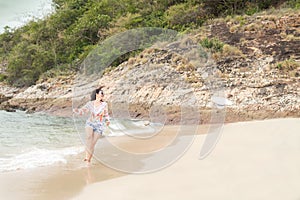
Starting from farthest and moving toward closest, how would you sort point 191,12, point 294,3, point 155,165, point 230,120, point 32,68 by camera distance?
point 32,68 → point 191,12 → point 294,3 → point 230,120 → point 155,165

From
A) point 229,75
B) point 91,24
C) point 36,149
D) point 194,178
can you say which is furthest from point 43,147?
point 91,24

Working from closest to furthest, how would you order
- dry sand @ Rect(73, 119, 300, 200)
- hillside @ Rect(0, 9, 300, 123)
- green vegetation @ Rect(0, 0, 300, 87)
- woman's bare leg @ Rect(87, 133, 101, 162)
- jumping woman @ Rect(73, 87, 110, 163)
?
dry sand @ Rect(73, 119, 300, 200)
woman's bare leg @ Rect(87, 133, 101, 162)
jumping woman @ Rect(73, 87, 110, 163)
hillside @ Rect(0, 9, 300, 123)
green vegetation @ Rect(0, 0, 300, 87)

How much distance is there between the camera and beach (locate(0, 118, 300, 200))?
3.97m

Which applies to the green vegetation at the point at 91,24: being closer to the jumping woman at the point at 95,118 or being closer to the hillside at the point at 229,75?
the hillside at the point at 229,75

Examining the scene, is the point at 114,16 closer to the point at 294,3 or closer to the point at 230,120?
the point at 294,3

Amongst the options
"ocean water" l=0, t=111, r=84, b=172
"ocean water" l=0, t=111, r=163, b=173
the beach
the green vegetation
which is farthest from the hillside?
the beach

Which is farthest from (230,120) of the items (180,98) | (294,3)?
(294,3)

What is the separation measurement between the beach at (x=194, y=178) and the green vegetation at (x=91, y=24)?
1331 centimetres

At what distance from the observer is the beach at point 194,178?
3.97m

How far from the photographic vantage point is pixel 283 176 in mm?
4172

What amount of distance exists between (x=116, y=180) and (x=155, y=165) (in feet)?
3.41

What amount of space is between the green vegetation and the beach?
43.7ft

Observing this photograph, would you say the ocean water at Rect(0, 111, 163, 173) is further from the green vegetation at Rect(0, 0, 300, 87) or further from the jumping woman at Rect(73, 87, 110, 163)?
the green vegetation at Rect(0, 0, 300, 87)

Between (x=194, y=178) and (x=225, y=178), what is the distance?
1.43ft
